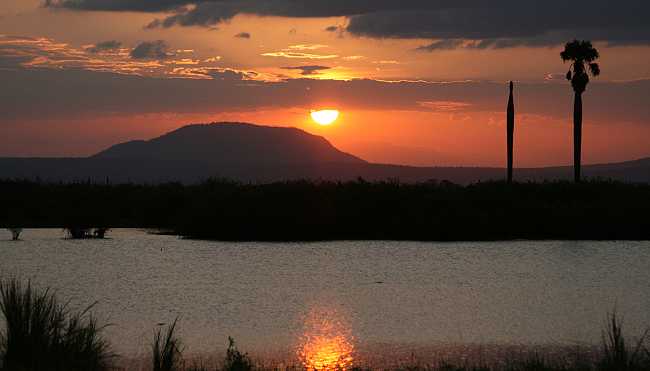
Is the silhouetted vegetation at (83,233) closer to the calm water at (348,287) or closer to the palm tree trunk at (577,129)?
the calm water at (348,287)

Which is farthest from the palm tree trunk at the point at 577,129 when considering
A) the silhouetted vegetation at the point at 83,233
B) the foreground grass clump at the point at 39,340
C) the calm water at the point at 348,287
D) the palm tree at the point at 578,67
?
the foreground grass clump at the point at 39,340

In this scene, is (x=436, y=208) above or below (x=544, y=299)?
above

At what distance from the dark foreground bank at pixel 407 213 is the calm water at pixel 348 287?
2.51 meters

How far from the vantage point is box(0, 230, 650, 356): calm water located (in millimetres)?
19562

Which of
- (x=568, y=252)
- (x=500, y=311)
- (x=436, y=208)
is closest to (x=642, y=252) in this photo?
(x=568, y=252)

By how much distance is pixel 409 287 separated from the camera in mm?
26766

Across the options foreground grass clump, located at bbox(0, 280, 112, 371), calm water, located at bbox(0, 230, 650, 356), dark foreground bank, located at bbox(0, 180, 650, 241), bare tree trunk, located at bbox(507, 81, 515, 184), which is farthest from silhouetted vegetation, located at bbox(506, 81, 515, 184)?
foreground grass clump, located at bbox(0, 280, 112, 371)

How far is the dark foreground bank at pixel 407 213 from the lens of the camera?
138 feet

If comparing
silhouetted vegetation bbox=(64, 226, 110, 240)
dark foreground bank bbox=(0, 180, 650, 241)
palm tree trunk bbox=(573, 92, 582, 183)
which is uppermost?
palm tree trunk bbox=(573, 92, 582, 183)

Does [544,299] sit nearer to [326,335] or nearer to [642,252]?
[326,335]

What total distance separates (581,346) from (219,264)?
54.4 ft

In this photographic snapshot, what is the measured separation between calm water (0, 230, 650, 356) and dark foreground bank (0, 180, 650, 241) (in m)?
2.51

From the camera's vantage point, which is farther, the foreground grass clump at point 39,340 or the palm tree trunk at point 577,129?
the palm tree trunk at point 577,129

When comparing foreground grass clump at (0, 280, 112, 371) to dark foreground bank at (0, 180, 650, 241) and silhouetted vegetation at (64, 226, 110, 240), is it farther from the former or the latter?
silhouetted vegetation at (64, 226, 110, 240)
